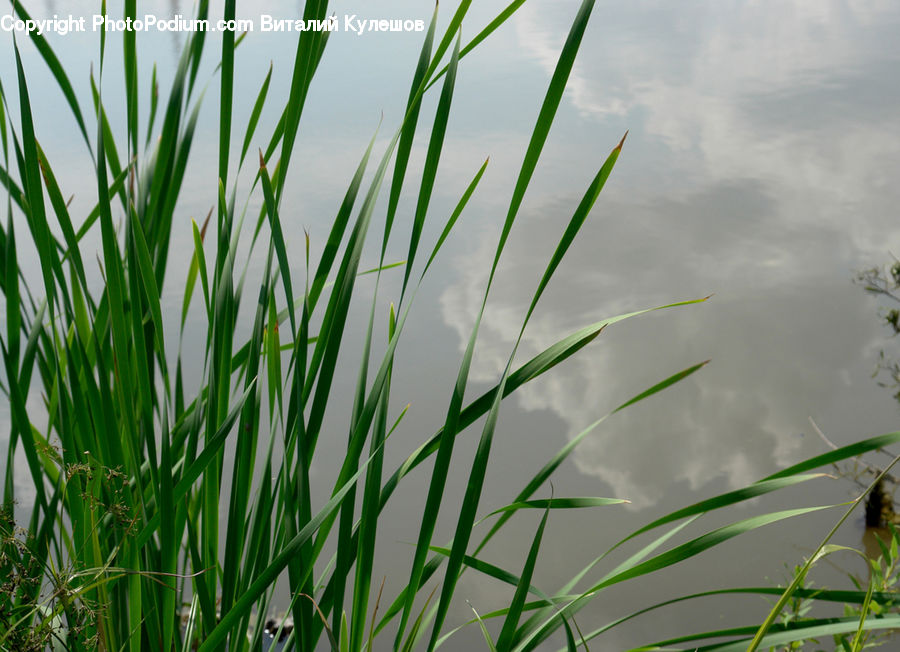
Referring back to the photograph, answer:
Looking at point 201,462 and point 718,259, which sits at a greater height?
point 201,462

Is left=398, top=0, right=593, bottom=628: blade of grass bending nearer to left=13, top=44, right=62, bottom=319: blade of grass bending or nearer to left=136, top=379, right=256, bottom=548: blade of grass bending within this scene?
left=136, top=379, right=256, bottom=548: blade of grass bending

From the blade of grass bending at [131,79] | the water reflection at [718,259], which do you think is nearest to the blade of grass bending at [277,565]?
the blade of grass bending at [131,79]

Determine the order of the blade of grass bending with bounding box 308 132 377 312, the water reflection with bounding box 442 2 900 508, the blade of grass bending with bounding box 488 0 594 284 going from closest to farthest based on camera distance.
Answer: the blade of grass bending with bounding box 488 0 594 284, the blade of grass bending with bounding box 308 132 377 312, the water reflection with bounding box 442 2 900 508

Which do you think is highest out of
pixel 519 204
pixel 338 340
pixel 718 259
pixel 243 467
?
pixel 519 204

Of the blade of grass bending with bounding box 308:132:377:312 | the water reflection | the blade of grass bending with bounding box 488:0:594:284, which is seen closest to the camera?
the blade of grass bending with bounding box 488:0:594:284

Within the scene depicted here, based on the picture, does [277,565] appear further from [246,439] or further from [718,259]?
[718,259]

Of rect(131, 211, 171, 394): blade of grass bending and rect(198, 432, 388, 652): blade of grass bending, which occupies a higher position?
rect(131, 211, 171, 394): blade of grass bending

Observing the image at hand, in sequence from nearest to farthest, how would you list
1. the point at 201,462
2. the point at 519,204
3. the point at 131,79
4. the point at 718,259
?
the point at 519,204, the point at 201,462, the point at 131,79, the point at 718,259

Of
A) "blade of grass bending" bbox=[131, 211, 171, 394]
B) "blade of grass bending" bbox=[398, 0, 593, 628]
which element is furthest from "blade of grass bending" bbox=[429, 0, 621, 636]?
"blade of grass bending" bbox=[131, 211, 171, 394]

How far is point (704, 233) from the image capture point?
7.93 feet

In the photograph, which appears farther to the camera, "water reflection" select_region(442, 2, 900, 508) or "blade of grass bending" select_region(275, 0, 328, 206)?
"water reflection" select_region(442, 2, 900, 508)

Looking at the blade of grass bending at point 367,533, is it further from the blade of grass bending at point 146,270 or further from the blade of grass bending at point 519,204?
the blade of grass bending at point 146,270

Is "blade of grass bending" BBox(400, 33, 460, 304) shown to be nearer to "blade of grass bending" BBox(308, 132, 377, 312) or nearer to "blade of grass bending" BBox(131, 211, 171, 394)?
"blade of grass bending" BBox(308, 132, 377, 312)

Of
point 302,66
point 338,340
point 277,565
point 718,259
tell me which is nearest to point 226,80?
point 302,66
